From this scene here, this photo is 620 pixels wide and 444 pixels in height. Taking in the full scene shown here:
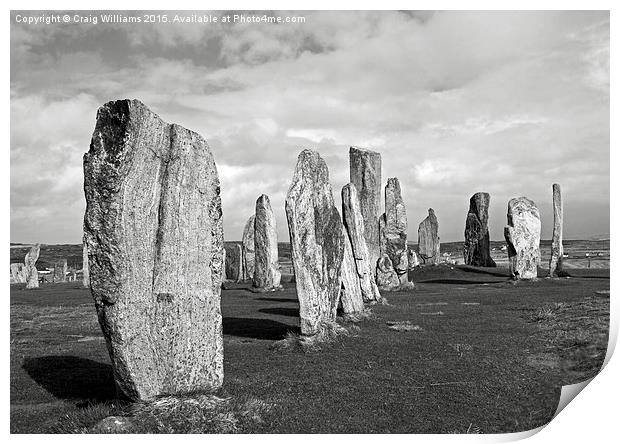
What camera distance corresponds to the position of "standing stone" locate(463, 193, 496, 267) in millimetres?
39469

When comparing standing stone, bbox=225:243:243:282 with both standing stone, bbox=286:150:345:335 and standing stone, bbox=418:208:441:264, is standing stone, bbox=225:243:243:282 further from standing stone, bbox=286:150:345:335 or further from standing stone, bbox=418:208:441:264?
standing stone, bbox=286:150:345:335

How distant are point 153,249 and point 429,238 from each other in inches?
1519

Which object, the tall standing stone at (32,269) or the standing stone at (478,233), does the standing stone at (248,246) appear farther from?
the standing stone at (478,233)

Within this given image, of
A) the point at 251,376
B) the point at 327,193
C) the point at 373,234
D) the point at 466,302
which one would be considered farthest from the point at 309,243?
the point at 373,234

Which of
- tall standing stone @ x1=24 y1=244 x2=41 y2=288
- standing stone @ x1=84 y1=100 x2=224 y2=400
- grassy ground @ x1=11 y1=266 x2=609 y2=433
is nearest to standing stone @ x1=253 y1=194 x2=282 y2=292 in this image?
grassy ground @ x1=11 y1=266 x2=609 y2=433

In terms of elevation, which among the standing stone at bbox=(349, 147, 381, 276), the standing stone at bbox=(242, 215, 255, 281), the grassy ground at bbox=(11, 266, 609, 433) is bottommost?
the grassy ground at bbox=(11, 266, 609, 433)

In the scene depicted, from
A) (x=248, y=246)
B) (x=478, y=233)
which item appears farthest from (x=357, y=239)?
(x=478, y=233)

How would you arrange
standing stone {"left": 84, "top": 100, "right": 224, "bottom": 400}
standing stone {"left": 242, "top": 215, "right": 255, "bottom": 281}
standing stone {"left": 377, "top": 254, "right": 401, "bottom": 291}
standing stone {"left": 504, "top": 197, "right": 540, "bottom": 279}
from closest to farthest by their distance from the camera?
1. standing stone {"left": 84, "top": 100, "right": 224, "bottom": 400}
2. standing stone {"left": 377, "top": 254, "right": 401, "bottom": 291}
3. standing stone {"left": 504, "top": 197, "right": 540, "bottom": 279}
4. standing stone {"left": 242, "top": 215, "right": 255, "bottom": 281}

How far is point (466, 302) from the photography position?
20.9m

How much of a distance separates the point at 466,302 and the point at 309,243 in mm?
9788

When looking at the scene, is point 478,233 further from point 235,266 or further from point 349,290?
point 349,290

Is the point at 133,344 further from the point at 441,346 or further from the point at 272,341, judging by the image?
the point at 441,346

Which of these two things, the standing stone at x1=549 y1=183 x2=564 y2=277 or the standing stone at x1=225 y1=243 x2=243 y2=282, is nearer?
the standing stone at x1=549 y1=183 x2=564 y2=277

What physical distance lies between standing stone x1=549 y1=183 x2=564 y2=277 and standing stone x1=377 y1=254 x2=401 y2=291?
815cm
